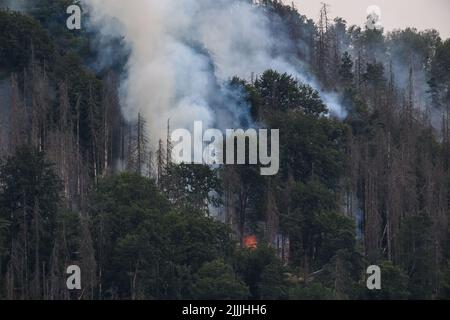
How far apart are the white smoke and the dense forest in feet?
3.05

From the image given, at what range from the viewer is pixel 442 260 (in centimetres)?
10150

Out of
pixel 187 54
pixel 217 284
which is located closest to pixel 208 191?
pixel 217 284

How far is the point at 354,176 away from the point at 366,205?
226 cm

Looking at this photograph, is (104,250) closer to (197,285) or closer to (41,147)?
(197,285)

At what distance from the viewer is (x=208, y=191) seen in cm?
10338

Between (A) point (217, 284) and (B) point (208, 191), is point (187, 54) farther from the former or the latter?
(A) point (217, 284)

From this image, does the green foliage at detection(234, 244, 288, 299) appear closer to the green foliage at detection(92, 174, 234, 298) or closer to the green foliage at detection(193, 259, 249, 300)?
the green foliage at detection(92, 174, 234, 298)

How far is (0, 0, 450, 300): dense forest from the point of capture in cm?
9281

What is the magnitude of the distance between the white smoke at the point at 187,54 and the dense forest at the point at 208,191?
931 mm

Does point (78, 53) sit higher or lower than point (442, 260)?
higher

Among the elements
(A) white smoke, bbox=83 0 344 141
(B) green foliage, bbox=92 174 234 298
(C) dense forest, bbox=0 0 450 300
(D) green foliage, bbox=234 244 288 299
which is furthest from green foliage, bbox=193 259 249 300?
(A) white smoke, bbox=83 0 344 141

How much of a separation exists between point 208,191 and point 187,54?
1371cm
